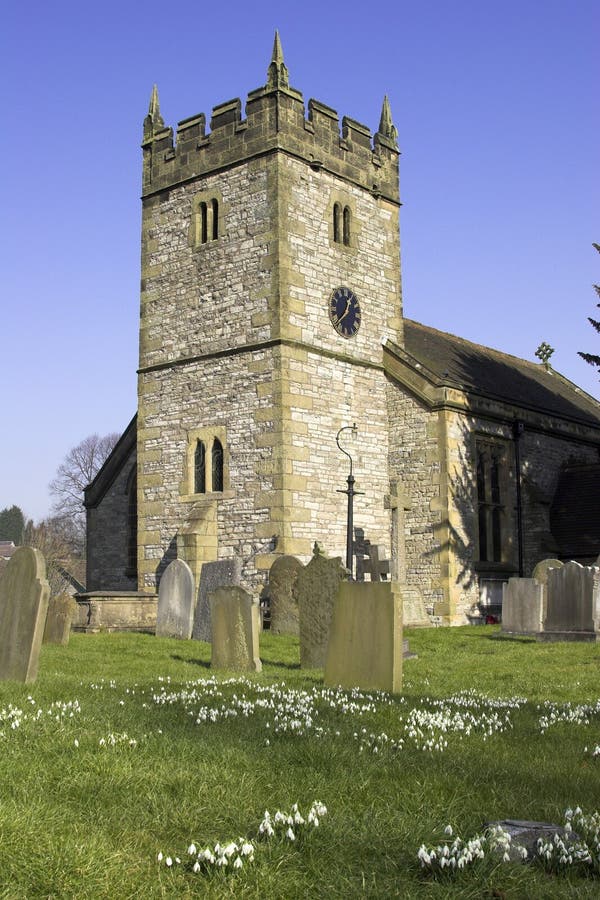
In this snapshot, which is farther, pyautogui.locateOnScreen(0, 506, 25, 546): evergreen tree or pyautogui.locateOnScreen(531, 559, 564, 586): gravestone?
pyautogui.locateOnScreen(0, 506, 25, 546): evergreen tree

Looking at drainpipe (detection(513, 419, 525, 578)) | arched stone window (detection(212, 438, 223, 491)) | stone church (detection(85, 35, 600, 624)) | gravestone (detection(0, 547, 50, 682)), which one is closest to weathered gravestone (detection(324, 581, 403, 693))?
gravestone (detection(0, 547, 50, 682))

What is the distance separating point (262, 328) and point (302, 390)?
1705 millimetres

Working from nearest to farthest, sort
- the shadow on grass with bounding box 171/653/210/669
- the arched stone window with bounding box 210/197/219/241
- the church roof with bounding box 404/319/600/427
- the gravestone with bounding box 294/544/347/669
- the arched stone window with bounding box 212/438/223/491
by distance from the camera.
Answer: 1. the gravestone with bounding box 294/544/347/669
2. the shadow on grass with bounding box 171/653/210/669
3. the arched stone window with bounding box 212/438/223/491
4. the arched stone window with bounding box 210/197/219/241
5. the church roof with bounding box 404/319/600/427

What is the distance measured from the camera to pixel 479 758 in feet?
18.8

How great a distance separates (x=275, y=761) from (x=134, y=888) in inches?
70.6

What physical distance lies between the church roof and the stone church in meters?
0.22

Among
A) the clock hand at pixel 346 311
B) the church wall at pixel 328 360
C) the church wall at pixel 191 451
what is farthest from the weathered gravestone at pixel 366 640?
the clock hand at pixel 346 311

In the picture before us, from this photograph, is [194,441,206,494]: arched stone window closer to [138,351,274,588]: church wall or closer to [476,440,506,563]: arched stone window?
[138,351,274,588]: church wall

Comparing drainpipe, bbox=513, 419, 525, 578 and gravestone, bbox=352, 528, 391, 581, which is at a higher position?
drainpipe, bbox=513, 419, 525, 578

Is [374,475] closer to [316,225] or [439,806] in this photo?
[316,225]

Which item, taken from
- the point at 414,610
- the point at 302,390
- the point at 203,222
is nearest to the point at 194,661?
the point at 414,610

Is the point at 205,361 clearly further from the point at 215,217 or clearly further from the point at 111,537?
the point at 111,537

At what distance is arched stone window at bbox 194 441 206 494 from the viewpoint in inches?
887

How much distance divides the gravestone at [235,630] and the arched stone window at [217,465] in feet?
34.5
